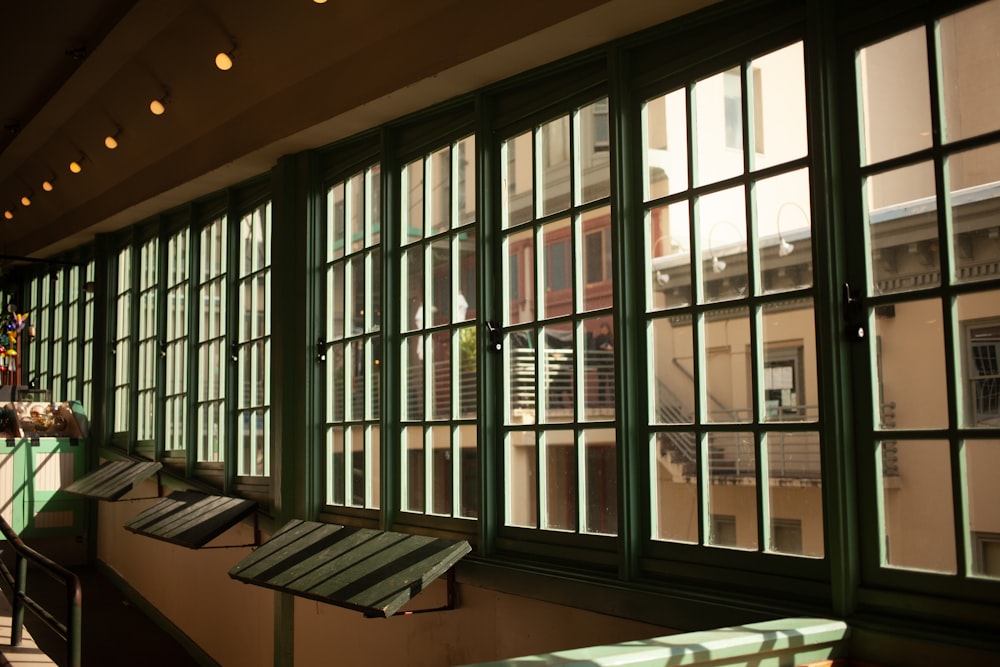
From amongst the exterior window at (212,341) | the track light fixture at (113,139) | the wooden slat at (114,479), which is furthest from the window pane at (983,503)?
the track light fixture at (113,139)

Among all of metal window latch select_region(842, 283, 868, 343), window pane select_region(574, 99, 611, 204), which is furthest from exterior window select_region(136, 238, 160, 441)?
metal window latch select_region(842, 283, 868, 343)

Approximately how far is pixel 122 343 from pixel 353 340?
13.7 ft

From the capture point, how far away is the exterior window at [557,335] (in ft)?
12.4

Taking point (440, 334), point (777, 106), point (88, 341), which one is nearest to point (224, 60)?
point (440, 334)

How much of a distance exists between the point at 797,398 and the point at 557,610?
1291 millimetres

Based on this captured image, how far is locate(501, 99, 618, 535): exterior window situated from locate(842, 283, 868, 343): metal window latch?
3.25 feet

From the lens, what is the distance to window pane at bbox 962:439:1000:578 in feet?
8.51

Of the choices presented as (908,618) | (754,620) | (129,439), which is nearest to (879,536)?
(908,618)

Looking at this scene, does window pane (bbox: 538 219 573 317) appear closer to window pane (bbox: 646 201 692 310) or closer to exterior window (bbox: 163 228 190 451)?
window pane (bbox: 646 201 692 310)

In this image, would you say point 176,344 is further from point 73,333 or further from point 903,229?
point 903,229

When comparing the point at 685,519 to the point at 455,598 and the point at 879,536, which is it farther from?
the point at 455,598

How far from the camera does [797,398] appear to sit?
10.1 feet

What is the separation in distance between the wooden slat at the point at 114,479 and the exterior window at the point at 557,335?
3.97 metres

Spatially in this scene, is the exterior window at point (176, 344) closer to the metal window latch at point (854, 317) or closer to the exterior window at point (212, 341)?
the exterior window at point (212, 341)
